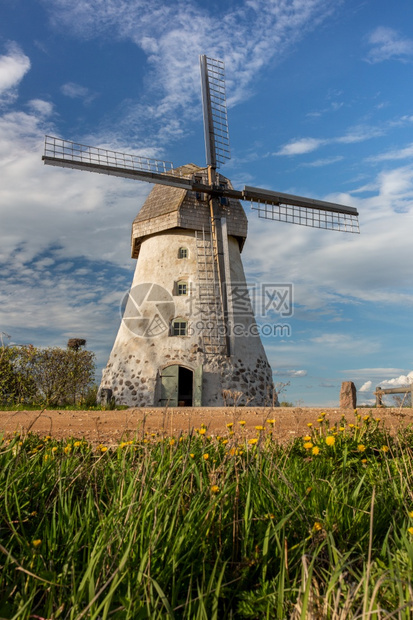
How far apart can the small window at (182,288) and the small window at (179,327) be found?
1.18m

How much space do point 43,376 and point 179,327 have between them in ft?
18.7

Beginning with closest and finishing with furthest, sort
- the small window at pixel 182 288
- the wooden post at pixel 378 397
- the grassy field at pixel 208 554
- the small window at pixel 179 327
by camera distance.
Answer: the grassy field at pixel 208 554
the wooden post at pixel 378 397
the small window at pixel 179 327
the small window at pixel 182 288

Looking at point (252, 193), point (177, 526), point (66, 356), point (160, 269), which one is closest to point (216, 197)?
point (252, 193)

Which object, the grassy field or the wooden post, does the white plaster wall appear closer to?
the wooden post

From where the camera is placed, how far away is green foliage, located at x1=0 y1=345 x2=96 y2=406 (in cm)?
Answer: 1766

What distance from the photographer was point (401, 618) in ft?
6.00

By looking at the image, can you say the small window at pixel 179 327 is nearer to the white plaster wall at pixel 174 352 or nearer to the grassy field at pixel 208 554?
the white plaster wall at pixel 174 352

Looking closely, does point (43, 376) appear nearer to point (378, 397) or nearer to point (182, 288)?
point (182, 288)

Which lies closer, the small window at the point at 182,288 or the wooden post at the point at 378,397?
the wooden post at the point at 378,397

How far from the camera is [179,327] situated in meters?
17.4

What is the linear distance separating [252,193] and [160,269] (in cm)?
451

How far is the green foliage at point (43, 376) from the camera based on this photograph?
17.7m

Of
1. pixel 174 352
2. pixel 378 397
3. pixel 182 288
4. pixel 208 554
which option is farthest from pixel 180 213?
pixel 208 554

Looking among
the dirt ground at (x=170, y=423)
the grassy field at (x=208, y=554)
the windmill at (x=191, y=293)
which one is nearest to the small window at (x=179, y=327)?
the windmill at (x=191, y=293)
